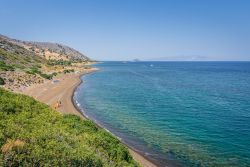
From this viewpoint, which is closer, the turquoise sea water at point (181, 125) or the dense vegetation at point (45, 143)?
the dense vegetation at point (45, 143)

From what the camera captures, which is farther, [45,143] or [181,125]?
[181,125]

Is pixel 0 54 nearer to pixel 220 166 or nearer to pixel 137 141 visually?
pixel 137 141

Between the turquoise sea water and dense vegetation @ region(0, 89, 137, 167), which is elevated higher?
dense vegetation @ region(0, 89, 137, 167)

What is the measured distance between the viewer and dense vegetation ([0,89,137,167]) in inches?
610

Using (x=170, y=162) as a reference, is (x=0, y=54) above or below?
above

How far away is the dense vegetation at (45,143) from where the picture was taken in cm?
1549

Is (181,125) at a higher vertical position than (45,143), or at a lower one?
lower

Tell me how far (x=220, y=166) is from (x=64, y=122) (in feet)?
52.4

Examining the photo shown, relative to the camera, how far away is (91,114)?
52125mm

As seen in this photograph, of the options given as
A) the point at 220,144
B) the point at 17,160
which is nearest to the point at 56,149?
the point at 17,160

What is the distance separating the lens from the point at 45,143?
17.5m

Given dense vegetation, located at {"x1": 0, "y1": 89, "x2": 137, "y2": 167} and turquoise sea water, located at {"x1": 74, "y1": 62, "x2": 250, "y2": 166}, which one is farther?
turquoise sea water, located at {"x1": 74, "y1": 62, "x2": 250, "y2": 166}

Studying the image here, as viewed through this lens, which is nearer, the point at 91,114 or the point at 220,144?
the point at 220,144

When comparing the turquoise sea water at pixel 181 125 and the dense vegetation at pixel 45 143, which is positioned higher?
the dense vegetation at pixel 45 143
